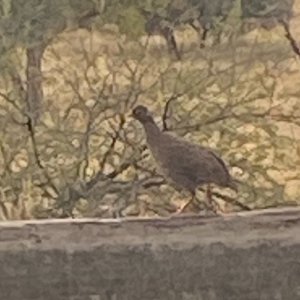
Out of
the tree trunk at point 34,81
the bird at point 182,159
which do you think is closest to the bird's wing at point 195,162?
the bird at point 182,159

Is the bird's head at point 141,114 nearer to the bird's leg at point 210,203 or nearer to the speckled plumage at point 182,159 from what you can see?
the speckled plumage at point 182,159

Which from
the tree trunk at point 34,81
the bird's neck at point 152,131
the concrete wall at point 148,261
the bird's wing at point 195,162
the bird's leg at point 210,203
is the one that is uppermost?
the tree trunk at point 34,81

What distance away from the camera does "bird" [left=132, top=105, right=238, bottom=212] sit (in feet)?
6.23

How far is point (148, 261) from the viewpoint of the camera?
6.17 feet

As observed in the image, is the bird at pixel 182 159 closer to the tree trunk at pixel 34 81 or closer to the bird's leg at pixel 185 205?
the bird's leg at pixel 185 205

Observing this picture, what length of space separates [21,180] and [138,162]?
227 millimetres

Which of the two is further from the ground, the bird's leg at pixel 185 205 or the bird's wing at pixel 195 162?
the bird's wing at pixel 195 162

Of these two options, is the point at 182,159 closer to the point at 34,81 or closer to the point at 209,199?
the point at 209,199

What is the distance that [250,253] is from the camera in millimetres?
1894

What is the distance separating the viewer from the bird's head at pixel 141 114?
1.92 metres

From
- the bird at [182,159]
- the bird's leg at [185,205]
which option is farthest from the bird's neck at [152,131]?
the bird's leg at [185,205]

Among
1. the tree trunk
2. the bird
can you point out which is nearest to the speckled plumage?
the bird

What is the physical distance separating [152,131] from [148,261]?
244 millimetres

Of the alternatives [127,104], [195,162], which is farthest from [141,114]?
[195,162]
